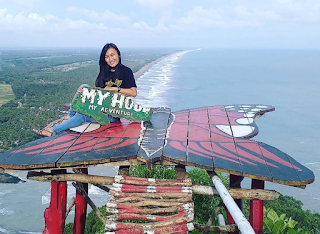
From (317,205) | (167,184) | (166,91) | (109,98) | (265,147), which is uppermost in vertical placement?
Result: (109,98)

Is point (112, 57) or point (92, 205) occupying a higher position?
point (112, 57)

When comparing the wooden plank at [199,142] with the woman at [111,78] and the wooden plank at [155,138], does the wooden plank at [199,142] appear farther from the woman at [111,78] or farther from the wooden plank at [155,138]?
the woman at [111,78]

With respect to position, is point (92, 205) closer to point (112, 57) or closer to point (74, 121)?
point (74, 121)

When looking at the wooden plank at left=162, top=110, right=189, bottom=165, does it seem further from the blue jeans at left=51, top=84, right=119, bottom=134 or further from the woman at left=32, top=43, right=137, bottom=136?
the blue jeans at left=51, top=84, right=119, bottom=134

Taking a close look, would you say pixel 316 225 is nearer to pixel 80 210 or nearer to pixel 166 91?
pixel 80 210

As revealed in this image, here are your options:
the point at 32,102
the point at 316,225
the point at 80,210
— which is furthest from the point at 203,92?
the point at 80,210

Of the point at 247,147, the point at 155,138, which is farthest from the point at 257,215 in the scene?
the point at 155,138
